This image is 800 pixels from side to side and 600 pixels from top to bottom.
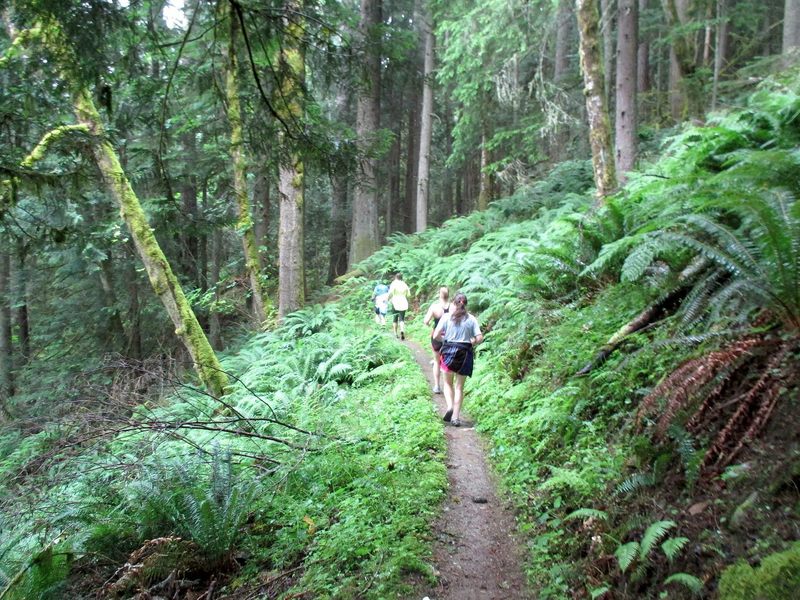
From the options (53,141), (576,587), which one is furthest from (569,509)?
(53,141)

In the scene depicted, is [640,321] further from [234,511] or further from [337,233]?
[337,233]

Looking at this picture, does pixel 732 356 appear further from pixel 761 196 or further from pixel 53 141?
pixel 53 141

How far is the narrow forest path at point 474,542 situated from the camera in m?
3.52

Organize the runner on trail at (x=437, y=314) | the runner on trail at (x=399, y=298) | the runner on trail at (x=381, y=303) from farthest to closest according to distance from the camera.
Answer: the runner on trail at (x=381, y=303) → the runner on trail at (x=399, y=298) → the runner on trail at (x=437, y=314)

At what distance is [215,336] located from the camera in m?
19.1

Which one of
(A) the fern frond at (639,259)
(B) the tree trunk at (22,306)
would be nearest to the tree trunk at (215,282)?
(B) the tree trunk at (22,306)

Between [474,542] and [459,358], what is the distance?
2.86 m

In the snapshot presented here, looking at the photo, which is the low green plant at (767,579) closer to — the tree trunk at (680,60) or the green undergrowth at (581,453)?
the green undergrowth at (581,453)

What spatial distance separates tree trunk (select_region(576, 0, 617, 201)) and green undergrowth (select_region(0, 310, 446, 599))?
6.13 m

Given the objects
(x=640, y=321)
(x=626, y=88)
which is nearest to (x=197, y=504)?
(x=640, y=321)

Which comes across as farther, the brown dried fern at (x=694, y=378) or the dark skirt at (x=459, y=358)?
the dark skirt at (x=459, y=358)

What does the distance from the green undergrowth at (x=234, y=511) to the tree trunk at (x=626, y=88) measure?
8.11 m

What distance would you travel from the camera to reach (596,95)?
9320 millimetres

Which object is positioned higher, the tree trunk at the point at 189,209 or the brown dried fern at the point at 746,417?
the tree trunk at the point at 189,209
